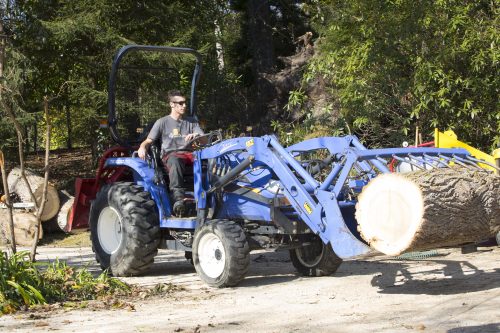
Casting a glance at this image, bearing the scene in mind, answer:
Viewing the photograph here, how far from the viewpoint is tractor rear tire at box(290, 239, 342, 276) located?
9.78m

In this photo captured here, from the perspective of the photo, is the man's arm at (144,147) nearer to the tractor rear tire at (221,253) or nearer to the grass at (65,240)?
the tractor rear tire at (221,253)

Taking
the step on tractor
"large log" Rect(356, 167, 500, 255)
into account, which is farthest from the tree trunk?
"large log" Rect(356, 167, 500, 255)

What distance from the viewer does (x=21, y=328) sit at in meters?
7.13

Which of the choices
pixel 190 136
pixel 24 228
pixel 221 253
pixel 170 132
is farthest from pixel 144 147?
pixel 24 228

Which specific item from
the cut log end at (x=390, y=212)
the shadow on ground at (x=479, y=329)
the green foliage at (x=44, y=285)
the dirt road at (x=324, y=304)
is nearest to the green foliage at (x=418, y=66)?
the dirt road at (x=324, y=304)

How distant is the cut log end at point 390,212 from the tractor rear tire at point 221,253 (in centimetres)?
159

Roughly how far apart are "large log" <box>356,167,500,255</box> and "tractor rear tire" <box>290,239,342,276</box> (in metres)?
1.89

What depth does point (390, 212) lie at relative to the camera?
768 cm

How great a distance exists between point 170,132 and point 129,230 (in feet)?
4.08

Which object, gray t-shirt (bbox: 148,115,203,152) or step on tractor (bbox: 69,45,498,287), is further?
gray t-shirt (bbox: 148,115,203,152)

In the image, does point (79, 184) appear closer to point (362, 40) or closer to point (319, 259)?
point (319, 259)

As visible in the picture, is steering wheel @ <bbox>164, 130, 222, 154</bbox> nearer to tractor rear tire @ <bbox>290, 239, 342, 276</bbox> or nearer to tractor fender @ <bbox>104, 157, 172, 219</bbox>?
tractor fender @ <bbox>104, 157, 172, 219</bbox>

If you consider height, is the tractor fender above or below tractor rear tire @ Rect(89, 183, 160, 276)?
above

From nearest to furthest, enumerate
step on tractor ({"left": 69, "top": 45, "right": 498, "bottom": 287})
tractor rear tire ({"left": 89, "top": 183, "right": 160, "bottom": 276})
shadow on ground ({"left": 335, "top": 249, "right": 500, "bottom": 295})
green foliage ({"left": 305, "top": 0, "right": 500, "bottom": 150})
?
step on tractor ({"left": 69, "top": 45, "right": 498, "bottom": 287}) → shadow on ground ({"left": 335, "top": 249, "right": 500, "bottom": 295}) → tractor rear tire ({"left": 89, "top": 183, "right": 160, "bottom": 276}) → green foliage ({"left": 305, "top": 0, "right": 500, "bottom": 150})
